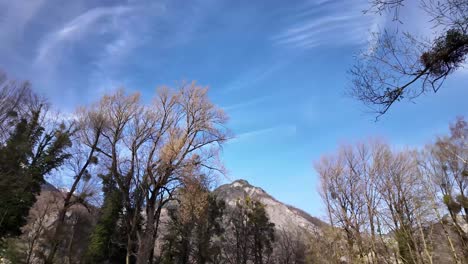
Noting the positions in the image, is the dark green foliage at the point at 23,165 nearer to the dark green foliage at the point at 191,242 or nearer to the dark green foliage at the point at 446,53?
the dark green foliage at the point at 191,242

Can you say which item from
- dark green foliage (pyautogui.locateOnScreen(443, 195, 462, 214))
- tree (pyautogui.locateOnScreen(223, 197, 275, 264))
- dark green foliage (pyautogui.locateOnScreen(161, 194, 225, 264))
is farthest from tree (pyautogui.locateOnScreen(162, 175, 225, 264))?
dark green foliage (pyautogui.locateOnScreen(443, 195, 462, 214))

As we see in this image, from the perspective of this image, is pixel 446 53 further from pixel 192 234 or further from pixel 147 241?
pixel 192 234

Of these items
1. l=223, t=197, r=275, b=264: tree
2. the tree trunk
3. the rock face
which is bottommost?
the tree trunk

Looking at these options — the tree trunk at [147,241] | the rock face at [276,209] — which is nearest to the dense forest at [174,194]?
the tree trunk at [147,241]

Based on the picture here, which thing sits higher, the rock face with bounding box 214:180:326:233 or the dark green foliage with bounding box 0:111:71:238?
the rock face with bounding box 214:180:326:233

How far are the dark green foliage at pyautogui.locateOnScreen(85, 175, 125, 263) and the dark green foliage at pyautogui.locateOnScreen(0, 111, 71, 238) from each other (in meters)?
5.15

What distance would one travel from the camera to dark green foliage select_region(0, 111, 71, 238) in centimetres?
1333

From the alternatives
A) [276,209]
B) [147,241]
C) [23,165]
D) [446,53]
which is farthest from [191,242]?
[276,209]

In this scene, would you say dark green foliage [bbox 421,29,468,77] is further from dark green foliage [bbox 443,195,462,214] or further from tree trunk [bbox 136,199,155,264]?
dark green foliage [bbox 443,195,462,214]

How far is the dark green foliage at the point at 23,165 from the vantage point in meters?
13.3

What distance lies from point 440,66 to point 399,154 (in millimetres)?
22172

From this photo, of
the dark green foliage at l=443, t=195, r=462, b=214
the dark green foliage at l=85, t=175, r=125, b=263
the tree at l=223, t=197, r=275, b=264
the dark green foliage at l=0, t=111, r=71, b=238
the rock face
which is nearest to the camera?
the dark green foliage at l=0, t=111, r=71, b=238

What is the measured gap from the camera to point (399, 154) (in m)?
23.1

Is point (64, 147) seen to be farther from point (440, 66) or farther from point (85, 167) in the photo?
point (440, 66)
